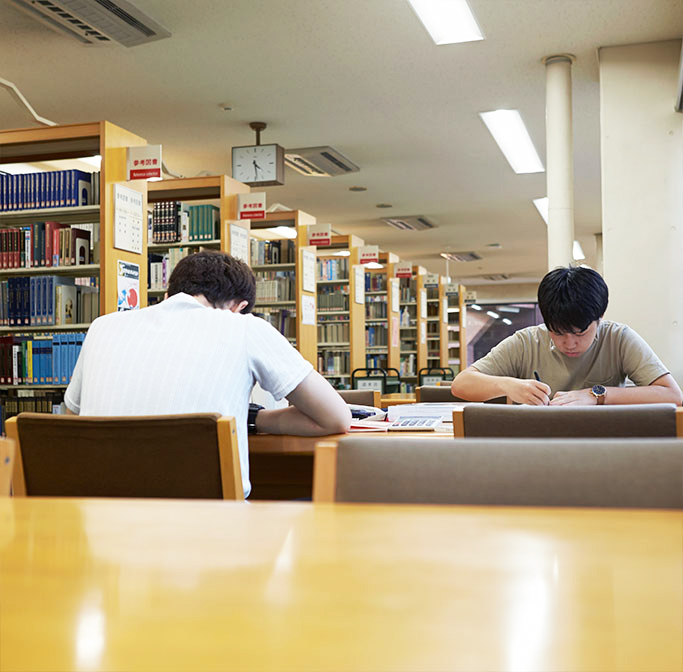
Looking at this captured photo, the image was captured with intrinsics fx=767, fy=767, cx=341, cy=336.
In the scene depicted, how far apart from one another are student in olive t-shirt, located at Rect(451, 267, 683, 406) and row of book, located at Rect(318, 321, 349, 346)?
6713 mm

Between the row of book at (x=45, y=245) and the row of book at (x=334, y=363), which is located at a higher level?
the row of book at (x=45, y=245)

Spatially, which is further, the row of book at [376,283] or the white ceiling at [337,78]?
the row of book at [376,283]

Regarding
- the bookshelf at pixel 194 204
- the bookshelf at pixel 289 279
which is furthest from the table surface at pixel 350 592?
the bookshelf at pixel 289 279

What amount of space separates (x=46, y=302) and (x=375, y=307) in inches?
247

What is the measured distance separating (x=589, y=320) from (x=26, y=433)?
1686 millimetres

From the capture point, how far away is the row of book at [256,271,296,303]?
736 centimetres

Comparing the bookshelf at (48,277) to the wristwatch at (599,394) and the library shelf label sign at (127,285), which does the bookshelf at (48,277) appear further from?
the wristwatch at (599,394)

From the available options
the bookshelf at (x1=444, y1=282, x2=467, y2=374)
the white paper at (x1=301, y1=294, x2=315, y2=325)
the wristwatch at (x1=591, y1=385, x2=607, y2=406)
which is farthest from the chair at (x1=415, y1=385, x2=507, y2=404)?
the bookshelf at (x1=444, y1=282, x2=467, y2=374)

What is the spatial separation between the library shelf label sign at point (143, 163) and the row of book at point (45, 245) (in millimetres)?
463

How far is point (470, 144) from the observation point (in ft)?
25.1

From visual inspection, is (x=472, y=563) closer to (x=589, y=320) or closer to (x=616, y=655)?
(x=616, y=655)

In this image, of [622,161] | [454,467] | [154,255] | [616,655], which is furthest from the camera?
[154,255]

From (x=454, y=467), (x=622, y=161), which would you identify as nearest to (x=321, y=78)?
(x=622, y=161)

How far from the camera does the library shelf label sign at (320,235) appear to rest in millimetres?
6859
